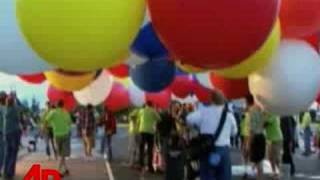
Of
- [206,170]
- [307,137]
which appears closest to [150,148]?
[206,170]

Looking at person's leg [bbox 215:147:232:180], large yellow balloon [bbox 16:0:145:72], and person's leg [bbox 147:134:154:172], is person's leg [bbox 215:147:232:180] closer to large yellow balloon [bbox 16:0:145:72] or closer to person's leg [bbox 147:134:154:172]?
large yellow balloon [bbox 16:0:145:72]

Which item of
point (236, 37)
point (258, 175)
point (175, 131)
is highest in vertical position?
point (236, 37)

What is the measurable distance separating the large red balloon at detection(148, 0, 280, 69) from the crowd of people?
386 centimetres

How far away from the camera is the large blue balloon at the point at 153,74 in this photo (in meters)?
7.64

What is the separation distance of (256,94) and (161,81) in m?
2.09

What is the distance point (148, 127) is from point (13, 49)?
9.73m

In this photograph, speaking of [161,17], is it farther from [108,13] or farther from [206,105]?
[206,105]

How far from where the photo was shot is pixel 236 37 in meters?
4.39

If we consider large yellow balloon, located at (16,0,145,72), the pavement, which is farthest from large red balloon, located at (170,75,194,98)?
large yellow balloon, located at (16,0,145,72)

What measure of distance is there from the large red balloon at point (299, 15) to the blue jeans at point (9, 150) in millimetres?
8119

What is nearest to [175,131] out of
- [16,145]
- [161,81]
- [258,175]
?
[258,175]

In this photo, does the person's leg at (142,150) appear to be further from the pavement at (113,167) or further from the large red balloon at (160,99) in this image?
the large red balloon at (160,99)

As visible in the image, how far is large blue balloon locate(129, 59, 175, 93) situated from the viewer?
7.64 metres

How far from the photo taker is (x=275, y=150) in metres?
12.9
